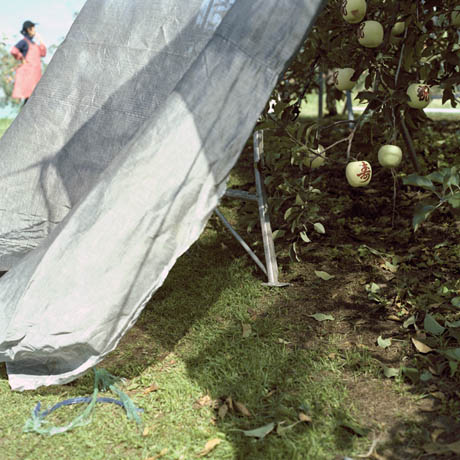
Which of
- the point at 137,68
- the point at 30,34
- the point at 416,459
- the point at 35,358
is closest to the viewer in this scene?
the point at 416,459

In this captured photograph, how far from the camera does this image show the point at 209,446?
65.5 inches

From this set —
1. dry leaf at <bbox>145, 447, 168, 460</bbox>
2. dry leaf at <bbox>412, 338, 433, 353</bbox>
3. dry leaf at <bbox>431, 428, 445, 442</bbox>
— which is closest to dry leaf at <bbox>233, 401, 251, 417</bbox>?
dry leaf at <bbox>145, 447, 168, 460</bbox>

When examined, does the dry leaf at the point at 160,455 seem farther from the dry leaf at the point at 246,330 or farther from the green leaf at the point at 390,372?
the green leaf at the point at 390,372

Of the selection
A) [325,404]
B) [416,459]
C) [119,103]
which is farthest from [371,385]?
[119,103]

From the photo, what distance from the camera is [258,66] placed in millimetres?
1729

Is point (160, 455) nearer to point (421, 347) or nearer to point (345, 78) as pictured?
point (421, 347)

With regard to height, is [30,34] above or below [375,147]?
below

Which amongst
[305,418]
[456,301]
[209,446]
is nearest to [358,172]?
[456,301]

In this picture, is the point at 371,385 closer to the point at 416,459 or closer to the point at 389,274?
the point at 416,459

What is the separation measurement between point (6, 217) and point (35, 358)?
892 mm

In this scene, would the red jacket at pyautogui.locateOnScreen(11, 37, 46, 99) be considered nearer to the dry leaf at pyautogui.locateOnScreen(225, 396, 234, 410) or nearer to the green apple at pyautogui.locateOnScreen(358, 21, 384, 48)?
the green apple at pyautogui.locateOnScreen(358, 21, 384, 48)

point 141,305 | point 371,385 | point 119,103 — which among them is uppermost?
point 119,103

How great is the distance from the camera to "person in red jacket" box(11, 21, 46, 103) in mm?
7137

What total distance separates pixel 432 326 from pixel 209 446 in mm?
978
